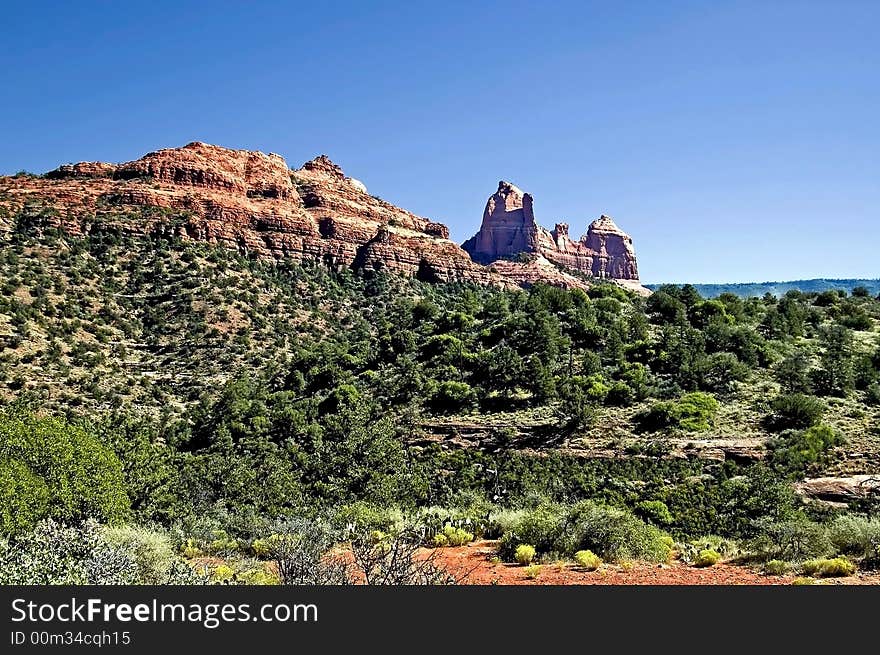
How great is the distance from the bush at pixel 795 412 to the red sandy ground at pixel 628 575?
746 inches

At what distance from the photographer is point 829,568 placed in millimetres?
13508

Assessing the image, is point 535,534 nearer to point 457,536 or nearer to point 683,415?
point 457,536

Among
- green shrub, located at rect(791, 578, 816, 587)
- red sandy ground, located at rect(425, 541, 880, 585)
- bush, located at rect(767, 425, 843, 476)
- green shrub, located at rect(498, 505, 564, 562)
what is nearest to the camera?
green shrub, located at rect(791, 578, 816, 587)

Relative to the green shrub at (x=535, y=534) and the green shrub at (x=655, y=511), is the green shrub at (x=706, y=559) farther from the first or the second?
the green shrub at (x=655, y=511)

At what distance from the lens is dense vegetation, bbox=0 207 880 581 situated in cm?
1902

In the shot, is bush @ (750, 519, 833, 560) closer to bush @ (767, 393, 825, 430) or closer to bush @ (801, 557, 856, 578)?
bush @ (801, 557, 856, 578)

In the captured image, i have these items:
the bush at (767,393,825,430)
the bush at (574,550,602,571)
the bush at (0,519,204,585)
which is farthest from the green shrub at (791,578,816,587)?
the bush at (767,393,825,430)

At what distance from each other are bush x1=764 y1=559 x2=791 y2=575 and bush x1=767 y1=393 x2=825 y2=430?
19.6 metres

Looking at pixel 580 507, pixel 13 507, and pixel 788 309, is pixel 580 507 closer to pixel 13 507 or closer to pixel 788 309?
pixel 13 507

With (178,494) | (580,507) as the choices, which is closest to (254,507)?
(178,494)

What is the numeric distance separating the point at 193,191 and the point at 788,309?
64.7m

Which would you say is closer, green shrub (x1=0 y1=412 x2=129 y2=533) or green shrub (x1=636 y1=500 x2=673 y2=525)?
green shrub (x1=0 y1=412 x2=129 y2=533)

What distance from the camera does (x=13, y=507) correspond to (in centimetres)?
1631

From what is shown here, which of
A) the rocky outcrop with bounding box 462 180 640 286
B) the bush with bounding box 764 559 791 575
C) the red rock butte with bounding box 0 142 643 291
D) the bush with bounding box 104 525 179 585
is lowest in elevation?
the bush with bounding box 764 559 791 575
